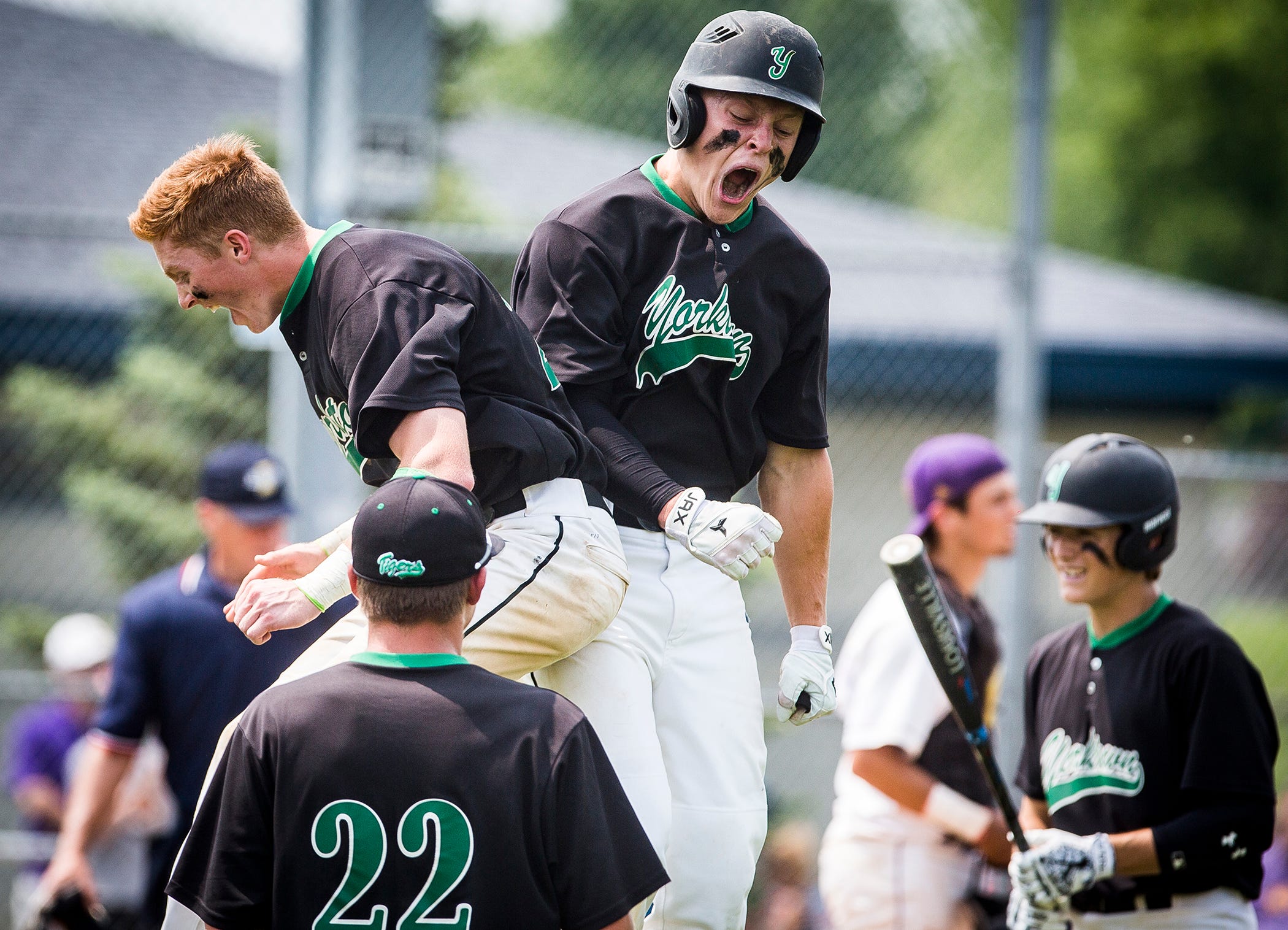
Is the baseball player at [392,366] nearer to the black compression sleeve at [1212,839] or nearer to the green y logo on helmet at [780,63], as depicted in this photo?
the green y logo on helmet at [780,63]

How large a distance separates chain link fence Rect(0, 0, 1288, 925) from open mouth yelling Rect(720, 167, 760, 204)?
130 inches

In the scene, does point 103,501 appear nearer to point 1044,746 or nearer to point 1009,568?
point 1009,568

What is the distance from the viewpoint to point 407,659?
2324mm

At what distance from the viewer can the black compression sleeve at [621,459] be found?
296 cm

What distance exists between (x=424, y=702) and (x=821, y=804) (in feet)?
20.1

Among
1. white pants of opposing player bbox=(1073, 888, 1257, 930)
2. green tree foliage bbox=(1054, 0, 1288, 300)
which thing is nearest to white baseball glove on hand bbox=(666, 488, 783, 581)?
white pants of opposing player bbox=(1073, 888, 1257, 930)

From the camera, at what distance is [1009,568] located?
6238 millimetres

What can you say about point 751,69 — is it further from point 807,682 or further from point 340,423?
point 807,682

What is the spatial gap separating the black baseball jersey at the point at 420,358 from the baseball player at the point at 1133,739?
5.69 feet

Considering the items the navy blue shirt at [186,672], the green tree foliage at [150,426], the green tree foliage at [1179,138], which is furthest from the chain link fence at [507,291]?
the green tree foliage at [1179,138]

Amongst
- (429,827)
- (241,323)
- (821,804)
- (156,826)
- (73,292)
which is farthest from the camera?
(73,292)

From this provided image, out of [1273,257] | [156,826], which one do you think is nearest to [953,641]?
[156,826]

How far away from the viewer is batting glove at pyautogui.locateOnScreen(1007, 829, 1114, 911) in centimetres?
355

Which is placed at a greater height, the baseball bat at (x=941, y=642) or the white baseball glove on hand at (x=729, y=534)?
the white baseball glove on hand at (x=729, y=534)
